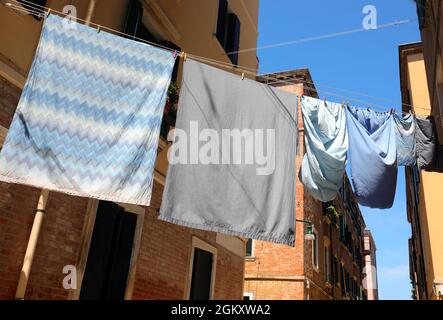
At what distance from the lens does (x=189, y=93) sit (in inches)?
205

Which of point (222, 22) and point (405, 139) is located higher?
point (222, 22)

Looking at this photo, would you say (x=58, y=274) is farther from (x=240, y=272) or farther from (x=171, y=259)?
(x=240, y=272)

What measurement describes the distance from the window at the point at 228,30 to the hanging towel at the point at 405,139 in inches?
242

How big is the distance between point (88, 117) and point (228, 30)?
813 cm

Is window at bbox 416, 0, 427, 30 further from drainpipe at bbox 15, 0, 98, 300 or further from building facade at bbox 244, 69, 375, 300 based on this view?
drainpipe at bbox 15, 0, 98, 300

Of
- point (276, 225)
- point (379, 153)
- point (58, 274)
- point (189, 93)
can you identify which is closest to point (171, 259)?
point (58, 274)

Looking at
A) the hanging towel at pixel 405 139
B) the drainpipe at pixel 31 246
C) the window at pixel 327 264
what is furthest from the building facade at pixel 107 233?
the window at pixel 327 264

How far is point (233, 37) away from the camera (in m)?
11.5

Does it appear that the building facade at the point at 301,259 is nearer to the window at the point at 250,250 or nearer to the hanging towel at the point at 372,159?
the window at the point at 250,250

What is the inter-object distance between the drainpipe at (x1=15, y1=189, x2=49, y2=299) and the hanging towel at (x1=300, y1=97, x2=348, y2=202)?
346 centimetres

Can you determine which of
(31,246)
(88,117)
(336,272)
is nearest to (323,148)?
(88,117)

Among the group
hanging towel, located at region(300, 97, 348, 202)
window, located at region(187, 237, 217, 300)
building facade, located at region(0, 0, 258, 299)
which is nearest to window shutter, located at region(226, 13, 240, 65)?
building facade, located at region(0, 0, 258, 299)

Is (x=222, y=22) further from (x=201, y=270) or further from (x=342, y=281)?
(x=342, y=281)
